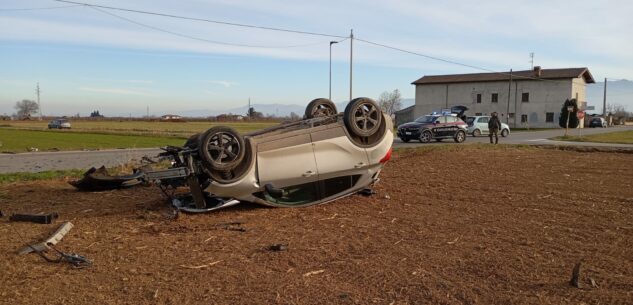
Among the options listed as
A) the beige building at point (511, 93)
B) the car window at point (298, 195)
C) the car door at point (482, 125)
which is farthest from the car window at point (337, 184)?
the beige building at point (511, 93)

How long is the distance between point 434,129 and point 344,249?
958 inches

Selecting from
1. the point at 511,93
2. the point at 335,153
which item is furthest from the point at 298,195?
the point at 511,93

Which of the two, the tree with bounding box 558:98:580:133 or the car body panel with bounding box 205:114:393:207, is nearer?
the car body panel with bounding box 205:114:393:207

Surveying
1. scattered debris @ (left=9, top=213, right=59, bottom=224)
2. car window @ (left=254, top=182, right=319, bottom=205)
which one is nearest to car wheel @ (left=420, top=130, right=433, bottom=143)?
car window @ (left=254, top=182, right=319, bottom=205)

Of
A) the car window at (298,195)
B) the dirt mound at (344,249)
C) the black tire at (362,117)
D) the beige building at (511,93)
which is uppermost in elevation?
the beige building at (511,93)

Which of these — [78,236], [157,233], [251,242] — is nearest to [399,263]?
→ [251,242]

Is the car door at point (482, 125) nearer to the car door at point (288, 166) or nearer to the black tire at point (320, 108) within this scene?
the black tire at point (320, 108)

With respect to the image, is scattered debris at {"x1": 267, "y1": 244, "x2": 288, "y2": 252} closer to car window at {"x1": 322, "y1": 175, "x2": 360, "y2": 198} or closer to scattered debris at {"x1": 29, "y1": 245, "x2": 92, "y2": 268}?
scattered debris at {"x1": 29, "y1": 245, "x2": 92, "y2": 268}

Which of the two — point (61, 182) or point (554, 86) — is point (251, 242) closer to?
point (61, 182)

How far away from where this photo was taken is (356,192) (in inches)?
318

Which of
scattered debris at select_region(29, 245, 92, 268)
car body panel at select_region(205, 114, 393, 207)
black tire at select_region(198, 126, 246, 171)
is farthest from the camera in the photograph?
car body panel at select_region(205, 114, 393, 207)

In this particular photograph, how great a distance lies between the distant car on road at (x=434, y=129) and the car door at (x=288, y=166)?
71.8 ft

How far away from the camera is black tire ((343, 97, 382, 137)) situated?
7445 millimetres

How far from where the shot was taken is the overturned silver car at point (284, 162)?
652 centimetres
